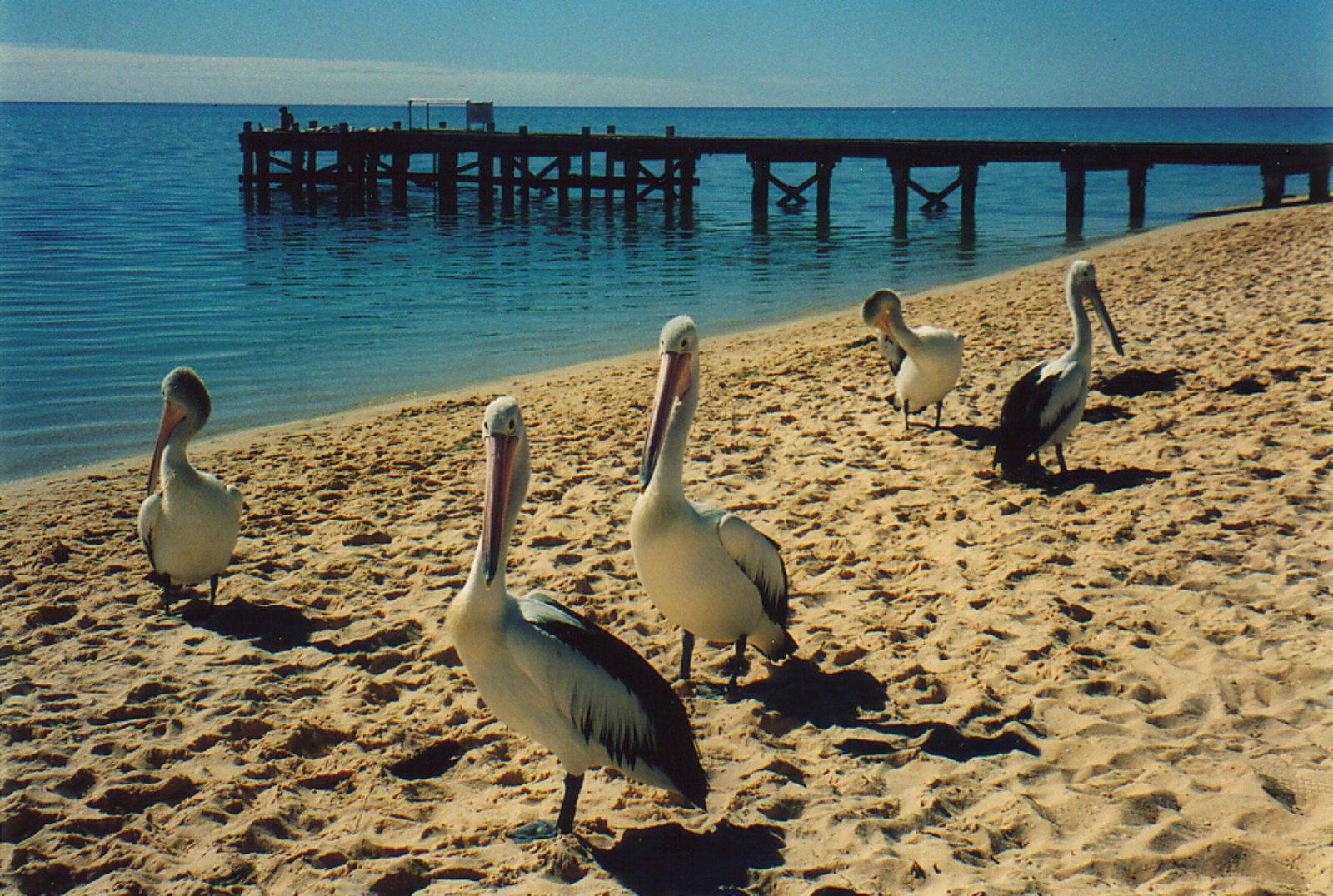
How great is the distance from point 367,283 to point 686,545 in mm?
13660

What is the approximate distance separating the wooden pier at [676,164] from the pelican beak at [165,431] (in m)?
20.7

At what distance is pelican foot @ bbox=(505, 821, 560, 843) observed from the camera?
2.88 meters

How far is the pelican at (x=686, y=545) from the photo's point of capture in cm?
353

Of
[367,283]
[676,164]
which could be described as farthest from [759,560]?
[676,164]

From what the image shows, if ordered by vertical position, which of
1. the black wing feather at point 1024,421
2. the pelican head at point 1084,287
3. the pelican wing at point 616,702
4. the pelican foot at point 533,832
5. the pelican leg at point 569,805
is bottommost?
the pelican foot at point 533,832

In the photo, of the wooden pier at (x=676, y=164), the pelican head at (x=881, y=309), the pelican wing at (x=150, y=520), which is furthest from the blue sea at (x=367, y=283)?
the pelican head at (x=881, y=309)

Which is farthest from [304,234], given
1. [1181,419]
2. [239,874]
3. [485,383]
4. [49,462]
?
[239,874]

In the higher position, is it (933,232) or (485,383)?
(933,232)

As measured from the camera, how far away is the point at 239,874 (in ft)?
9.16

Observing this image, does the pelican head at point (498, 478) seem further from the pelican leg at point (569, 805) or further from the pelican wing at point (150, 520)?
the pelican wing at point (150, 520)

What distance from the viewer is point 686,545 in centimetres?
354

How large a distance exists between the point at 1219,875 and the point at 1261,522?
2.59 metres

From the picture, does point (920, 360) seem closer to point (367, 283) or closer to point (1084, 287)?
point (1084, 287)

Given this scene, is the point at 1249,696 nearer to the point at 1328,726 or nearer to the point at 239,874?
the point at 1328,726
